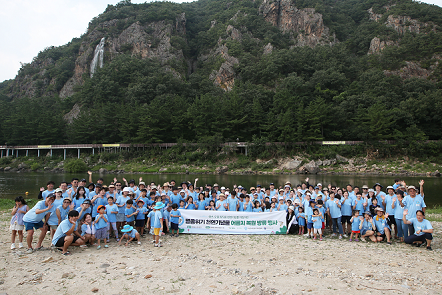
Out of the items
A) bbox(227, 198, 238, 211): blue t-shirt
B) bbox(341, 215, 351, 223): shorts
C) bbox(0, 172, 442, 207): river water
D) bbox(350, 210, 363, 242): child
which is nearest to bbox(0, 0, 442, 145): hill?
bbox(0, 172, 442, 207): river water

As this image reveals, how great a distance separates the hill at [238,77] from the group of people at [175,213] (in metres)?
40.5

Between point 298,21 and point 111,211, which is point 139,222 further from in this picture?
point 298,21

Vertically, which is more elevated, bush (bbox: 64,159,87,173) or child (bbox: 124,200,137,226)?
child (bbox: 124,200,137,226)

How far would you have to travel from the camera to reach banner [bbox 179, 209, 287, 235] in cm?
1055

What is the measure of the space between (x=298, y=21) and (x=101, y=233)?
105817 mm

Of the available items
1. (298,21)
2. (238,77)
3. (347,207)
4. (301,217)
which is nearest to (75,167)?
(301,217)

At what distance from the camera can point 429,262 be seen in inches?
288

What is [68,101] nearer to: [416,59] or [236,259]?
[236,259]

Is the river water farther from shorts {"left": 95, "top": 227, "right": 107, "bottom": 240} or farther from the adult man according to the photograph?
shorts {"left": 95, "top": 227, "right": 107, "bottom": 240}

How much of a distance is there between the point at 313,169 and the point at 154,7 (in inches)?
3709

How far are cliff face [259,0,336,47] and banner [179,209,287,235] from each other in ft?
307

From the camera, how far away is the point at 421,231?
28.1 ft

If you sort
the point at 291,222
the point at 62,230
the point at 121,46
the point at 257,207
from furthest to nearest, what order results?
the point at 121,46 < the point at 257,207 < the point at 291,222 < the point at 62,230

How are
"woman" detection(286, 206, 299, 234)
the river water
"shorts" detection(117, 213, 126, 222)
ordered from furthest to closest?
the river water, "woman" detection(286, 206, 299, 234), "shorts" detection(117, 213, 126, 222)
